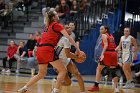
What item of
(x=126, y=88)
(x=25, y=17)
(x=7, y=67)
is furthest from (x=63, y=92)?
(x=25, y=17)

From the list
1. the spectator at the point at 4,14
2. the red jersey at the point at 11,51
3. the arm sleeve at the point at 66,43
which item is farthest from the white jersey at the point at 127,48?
the spectator at the point at 4,14

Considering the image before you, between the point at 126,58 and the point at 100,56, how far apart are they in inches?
69.1

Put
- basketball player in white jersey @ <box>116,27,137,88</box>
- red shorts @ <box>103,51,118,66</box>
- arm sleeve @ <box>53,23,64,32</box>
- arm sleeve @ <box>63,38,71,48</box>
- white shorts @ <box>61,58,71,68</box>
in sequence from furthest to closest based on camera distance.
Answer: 1. basketball player in white jersey @ <box>116,27,137,88</box>
2. red shorts @ <box>103,51,118,66</box>
3. white shorts @ <box>61,58,71,68</box>
4. arm sleeve @ <box>63,38,71,48</box>
5. arm sleeve @ <box>53,23,64,32</box>

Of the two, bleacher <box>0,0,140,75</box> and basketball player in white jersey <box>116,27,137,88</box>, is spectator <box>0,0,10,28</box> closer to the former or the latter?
bleacher <box>0,0,140,75</box>

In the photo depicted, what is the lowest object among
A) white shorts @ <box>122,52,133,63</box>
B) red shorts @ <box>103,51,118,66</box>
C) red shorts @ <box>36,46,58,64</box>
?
white shorts @ <box>122,52,133,63</box>

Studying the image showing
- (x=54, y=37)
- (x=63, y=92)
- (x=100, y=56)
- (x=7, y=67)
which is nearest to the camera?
(x=54, y=37)

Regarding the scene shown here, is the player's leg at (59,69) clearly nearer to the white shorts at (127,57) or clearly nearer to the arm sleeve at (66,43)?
the arm sleeve at (66,43)

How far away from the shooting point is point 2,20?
20188 mm

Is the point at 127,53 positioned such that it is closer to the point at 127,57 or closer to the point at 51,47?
the point at 127,57

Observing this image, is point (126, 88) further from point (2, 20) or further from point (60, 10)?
point (2, 20)

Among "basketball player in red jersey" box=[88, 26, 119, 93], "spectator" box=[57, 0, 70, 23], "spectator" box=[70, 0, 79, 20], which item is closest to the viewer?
"basketball player in red jersey" box=[88, 26, 119, 93]

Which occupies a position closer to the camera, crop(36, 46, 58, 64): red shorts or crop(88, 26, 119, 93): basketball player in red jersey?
crop(36, 46, 58, 64): red shorts

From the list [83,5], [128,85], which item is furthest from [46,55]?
[83,5]

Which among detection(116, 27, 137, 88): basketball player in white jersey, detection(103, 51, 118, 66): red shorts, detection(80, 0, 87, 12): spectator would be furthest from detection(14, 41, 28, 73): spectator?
detection(103, 51, 118, 66): red shorts
